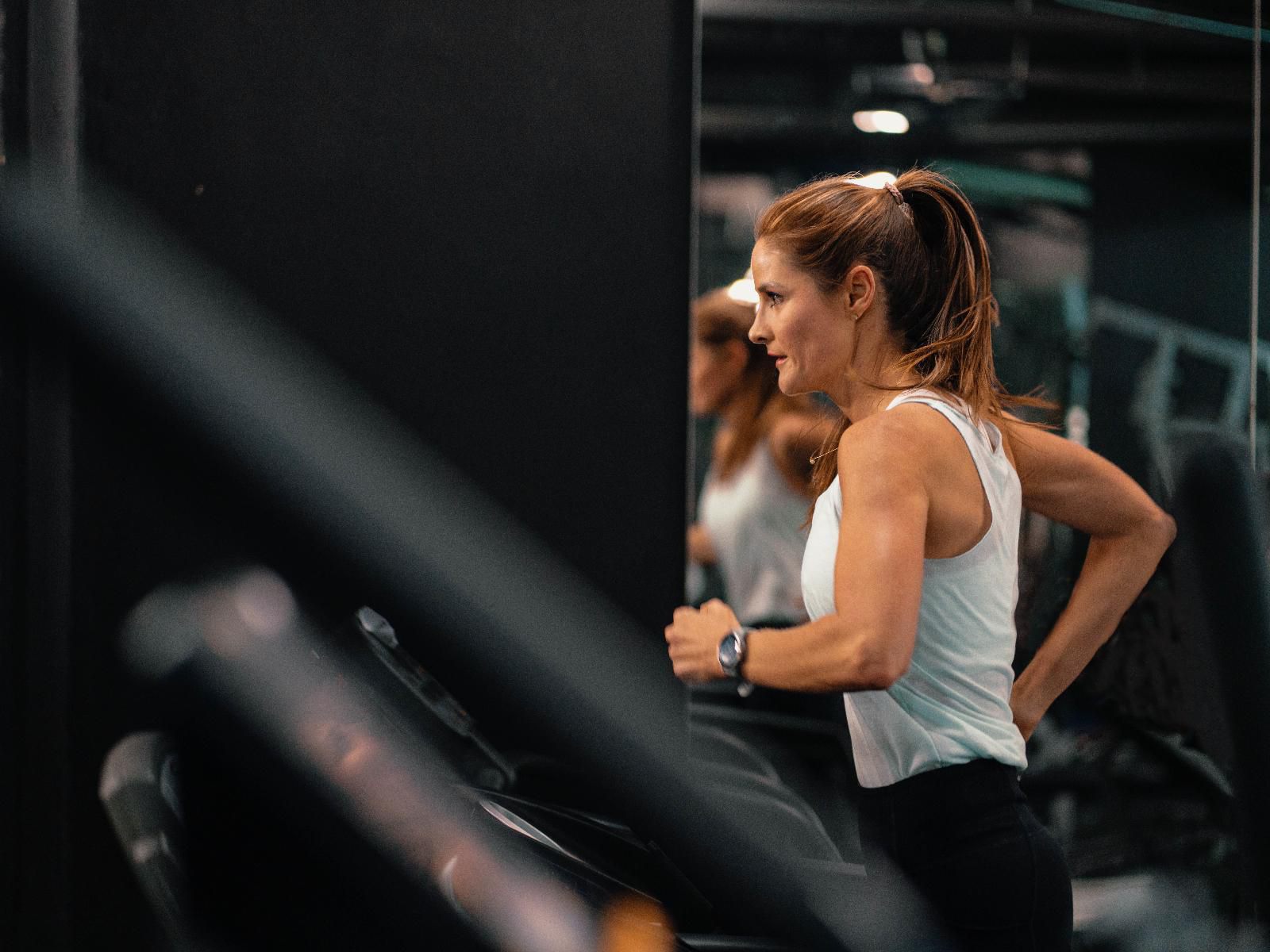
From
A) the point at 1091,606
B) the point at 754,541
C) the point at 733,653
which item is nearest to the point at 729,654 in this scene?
the point at 733,653

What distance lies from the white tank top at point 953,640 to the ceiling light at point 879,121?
1.55m

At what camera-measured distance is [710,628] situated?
119cm

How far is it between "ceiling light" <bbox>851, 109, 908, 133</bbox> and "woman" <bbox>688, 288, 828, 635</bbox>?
2.00 ft

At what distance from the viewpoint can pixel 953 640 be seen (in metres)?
1.16

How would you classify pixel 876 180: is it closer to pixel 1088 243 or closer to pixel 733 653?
pixel 733 653

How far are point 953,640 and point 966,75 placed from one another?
202 centimetres

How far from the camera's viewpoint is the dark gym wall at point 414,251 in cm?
164

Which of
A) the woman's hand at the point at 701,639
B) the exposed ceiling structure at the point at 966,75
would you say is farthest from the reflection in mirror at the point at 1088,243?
the woman's hand at the point at 701,639

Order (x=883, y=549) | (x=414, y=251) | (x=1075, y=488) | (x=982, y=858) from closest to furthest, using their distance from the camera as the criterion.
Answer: (x=883, y=549) → (x=982, y=858) → (x=1075, y=488) → (x=414, y=251)

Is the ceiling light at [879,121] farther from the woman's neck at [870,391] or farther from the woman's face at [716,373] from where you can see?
the woman's neck at [870,391]

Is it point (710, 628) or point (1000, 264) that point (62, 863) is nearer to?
point (710, 628)

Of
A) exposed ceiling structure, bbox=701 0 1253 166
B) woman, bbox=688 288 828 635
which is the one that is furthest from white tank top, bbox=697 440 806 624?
exposed ceiling structure, bbox=701 0 1253 166

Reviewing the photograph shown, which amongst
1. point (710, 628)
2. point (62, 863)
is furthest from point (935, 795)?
point (62, 863)

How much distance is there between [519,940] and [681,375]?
36.1 inches
